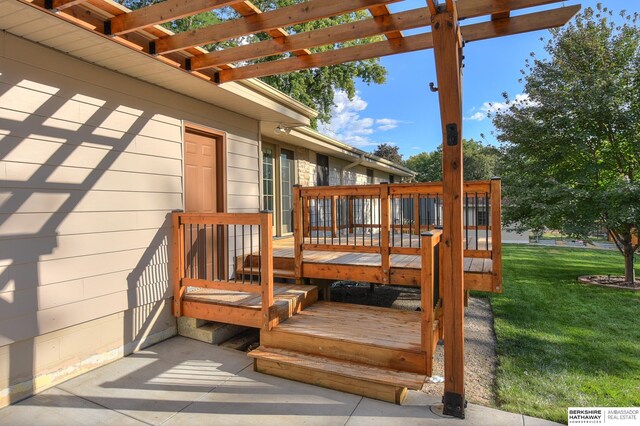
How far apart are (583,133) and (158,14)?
742 cm

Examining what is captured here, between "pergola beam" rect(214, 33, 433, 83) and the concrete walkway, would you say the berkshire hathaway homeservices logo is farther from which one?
"pergola beam" rect(214, 33, 433, 83)

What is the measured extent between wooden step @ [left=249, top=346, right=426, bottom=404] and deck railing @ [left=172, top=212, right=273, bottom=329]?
34 centimetres

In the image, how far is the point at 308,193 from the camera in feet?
15.0

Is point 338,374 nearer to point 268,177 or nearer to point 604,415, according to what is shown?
point 604,415

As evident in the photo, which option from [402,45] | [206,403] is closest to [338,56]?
[402,45]

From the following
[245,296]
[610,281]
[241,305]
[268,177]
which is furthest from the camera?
[610,281]

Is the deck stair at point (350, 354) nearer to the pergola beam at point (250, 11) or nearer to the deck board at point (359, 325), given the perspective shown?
the deck board at point (359, 325)

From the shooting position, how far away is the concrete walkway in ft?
8.59

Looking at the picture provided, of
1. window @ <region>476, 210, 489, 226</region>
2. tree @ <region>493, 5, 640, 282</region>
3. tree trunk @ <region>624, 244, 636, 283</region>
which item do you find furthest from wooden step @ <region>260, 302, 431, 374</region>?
tree trunk @ <region>624, 244, 636, 283</region>

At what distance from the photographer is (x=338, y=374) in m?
3.03

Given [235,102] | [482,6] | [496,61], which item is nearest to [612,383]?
[482,6]

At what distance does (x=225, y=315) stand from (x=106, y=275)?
119cm

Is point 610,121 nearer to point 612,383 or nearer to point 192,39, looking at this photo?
point 612,383

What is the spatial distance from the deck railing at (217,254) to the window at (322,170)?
408cm
